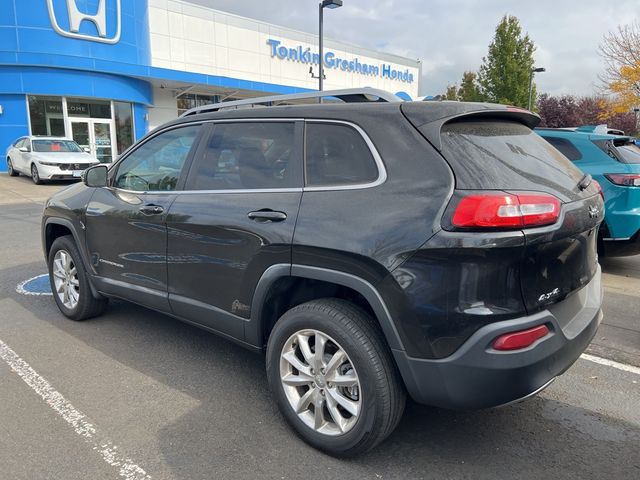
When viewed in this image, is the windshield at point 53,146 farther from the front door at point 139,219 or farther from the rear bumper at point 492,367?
the rear bumper at point 492,367

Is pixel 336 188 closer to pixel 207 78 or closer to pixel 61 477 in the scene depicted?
pixel 61 477

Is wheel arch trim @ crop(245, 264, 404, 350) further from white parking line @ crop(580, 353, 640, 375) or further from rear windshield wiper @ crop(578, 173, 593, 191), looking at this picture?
white parking line @ crop(580, 353, 640, 375)

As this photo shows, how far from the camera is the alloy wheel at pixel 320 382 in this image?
8.29ft

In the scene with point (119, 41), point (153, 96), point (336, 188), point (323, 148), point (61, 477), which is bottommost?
point (61, 477)

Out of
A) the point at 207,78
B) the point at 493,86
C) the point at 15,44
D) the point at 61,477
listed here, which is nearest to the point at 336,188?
the point at 61,477

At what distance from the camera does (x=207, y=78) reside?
24.0 meters

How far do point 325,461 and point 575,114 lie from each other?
131 feet

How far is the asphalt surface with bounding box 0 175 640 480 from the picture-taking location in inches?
99.7

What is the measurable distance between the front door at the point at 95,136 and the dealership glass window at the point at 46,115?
1.73 feet

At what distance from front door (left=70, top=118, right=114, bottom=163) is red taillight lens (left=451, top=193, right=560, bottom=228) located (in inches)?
873

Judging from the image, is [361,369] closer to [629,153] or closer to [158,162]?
[158,162]

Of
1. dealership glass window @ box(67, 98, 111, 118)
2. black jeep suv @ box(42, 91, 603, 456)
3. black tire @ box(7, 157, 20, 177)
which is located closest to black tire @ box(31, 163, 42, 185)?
black tire @ box(7, 157, 20, 177)

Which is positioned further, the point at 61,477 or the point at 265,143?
the point at 265,143

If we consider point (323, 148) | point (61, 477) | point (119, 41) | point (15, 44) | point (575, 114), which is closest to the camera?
point (61, 477)
